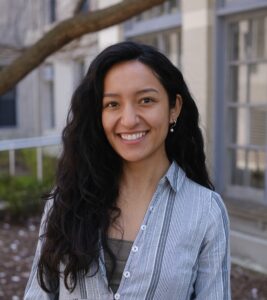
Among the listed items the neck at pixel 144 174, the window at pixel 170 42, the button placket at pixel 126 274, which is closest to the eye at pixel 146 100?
the neck at pixel 144 174

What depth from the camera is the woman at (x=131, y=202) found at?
158cm

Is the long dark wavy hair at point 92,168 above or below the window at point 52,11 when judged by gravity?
below

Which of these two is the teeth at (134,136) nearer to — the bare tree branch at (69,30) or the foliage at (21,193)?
the bare tree branch at (69,30)

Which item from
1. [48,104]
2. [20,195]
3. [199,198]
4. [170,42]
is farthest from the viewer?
[48,104]

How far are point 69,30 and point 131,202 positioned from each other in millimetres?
1689

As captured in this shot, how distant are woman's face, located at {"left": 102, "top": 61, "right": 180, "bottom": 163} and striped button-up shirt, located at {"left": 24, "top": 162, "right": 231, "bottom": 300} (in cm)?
17

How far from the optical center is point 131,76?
1569 millimetres

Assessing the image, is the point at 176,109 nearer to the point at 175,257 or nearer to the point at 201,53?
the point at 175,257

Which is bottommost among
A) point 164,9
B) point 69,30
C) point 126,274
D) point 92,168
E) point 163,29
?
point 126,274

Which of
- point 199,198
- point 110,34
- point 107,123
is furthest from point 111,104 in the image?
point 110,34

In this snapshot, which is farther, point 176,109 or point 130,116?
point 176,109

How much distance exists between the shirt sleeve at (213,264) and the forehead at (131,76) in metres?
0.43

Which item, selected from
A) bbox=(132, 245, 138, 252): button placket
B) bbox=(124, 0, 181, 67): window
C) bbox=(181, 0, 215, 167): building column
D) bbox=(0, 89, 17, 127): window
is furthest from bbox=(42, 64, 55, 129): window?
bbox=(132, 245, 138, 252): button placket

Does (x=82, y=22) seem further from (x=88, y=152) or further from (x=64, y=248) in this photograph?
(x=64, y=248)
